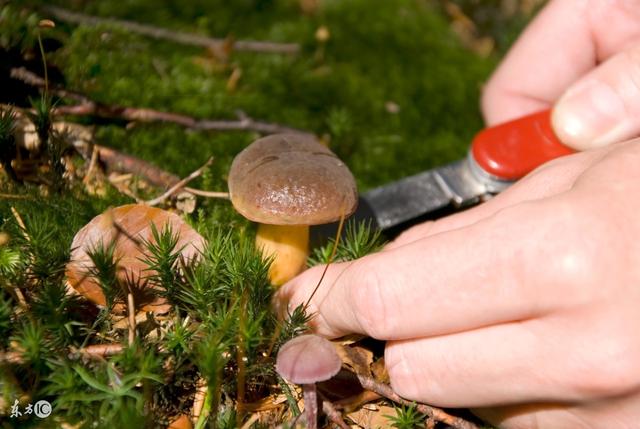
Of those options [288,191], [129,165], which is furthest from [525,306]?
[129,165]

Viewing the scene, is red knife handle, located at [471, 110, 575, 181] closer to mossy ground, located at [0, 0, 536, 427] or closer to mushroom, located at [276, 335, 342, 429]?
mossy ground, located at [0, 0, 536, 427]

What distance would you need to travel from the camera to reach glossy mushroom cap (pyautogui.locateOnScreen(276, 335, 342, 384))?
143 cm

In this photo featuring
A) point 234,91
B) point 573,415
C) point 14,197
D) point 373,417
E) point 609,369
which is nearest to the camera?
point 609,369

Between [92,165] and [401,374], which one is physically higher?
[401,374]

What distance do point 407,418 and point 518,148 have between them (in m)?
1.28

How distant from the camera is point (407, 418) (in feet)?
5.47

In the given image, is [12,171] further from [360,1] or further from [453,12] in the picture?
[453,12]

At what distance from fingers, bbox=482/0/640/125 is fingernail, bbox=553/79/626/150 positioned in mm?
618

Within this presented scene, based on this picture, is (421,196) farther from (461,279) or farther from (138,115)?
(138,115)

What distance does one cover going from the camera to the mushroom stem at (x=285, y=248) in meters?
2.10

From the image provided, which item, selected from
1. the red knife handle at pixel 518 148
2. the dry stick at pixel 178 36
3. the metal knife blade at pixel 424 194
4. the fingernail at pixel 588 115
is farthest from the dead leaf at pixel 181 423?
the dry stick at pixel 178 36

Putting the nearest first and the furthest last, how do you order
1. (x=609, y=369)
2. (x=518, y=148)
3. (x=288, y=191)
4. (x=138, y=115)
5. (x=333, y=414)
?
(x=609, y=369)
(x=333, y=414)
(x=288, y=191)
(x=518, y=148)
(x=138, y=115)

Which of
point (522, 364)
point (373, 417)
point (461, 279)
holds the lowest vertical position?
point (373, 417)

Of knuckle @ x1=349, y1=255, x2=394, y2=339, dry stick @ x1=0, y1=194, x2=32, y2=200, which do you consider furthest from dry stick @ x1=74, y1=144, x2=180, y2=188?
knuckle @ x1=349, y1=255, x2=394, y2=339
